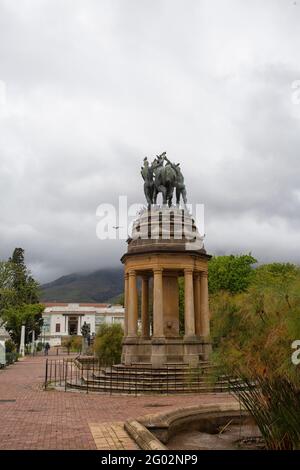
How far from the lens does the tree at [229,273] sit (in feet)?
150

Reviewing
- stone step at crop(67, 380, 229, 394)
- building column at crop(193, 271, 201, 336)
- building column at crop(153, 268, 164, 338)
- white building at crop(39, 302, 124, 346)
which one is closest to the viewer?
stone step at crop(67, 380, 229, 394)

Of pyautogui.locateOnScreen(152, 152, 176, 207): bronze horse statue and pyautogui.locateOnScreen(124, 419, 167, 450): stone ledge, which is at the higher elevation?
pyautogui.locateOnScreen(152, 152, 176, 207): bronze horse statue

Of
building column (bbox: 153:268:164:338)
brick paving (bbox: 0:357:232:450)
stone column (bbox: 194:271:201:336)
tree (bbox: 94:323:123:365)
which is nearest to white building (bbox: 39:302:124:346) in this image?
tree (bbox: 94:323:123:365)

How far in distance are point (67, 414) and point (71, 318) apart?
102m

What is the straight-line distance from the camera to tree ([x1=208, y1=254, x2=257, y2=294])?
45719mm

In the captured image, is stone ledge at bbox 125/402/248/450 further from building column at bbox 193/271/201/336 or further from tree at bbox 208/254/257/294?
tree at bbox 208/254/257/294

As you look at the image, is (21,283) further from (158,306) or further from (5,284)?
(158,306)

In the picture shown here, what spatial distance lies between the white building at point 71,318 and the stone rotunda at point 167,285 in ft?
290

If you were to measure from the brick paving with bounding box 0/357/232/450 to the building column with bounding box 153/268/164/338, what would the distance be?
14.6 ft

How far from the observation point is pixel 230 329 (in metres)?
9.60

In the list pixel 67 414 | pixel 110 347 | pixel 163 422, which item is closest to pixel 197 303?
pixel 110 347

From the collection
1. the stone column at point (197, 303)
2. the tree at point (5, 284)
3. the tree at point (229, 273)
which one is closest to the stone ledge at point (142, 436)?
the stone column at point (197, 303)

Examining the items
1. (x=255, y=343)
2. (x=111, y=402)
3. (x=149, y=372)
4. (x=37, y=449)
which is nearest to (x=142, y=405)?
(x=111, y=402)
